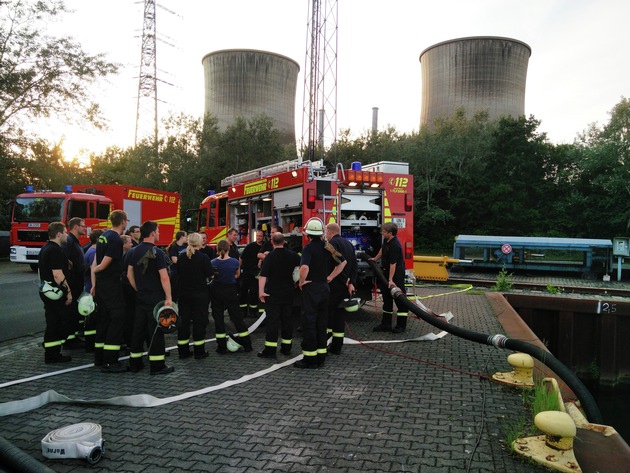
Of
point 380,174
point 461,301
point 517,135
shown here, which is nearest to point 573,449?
point 380,174

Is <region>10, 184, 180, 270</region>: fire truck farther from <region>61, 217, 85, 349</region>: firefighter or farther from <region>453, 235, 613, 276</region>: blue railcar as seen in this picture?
<region>453, 235, 613, 276</region>: blue railcar

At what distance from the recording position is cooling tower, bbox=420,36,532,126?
123ft

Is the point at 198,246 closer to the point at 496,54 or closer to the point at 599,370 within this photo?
the point at 599,370

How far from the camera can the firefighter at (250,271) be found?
7738 mm

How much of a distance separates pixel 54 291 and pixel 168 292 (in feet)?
4.91

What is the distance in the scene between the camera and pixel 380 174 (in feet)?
28.1

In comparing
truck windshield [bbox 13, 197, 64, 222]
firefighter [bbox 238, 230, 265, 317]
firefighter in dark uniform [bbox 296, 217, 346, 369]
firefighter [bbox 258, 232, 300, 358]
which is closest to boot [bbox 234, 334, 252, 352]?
firefighter [bbox 258, 232, 300, 358]

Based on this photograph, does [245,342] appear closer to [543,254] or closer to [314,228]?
[314,228]

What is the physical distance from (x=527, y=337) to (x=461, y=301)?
390cm

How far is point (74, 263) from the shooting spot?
6074 millimetres

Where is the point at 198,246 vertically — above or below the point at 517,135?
below

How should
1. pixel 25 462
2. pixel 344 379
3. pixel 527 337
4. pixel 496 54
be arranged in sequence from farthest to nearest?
pixel 496 54 < pixel 527 337 < pixel 344 379 < pixel 25 462

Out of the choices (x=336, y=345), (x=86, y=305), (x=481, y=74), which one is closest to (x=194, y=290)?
(x=86, y=305)

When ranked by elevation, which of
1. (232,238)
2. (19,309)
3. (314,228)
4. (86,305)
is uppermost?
(314,228)
